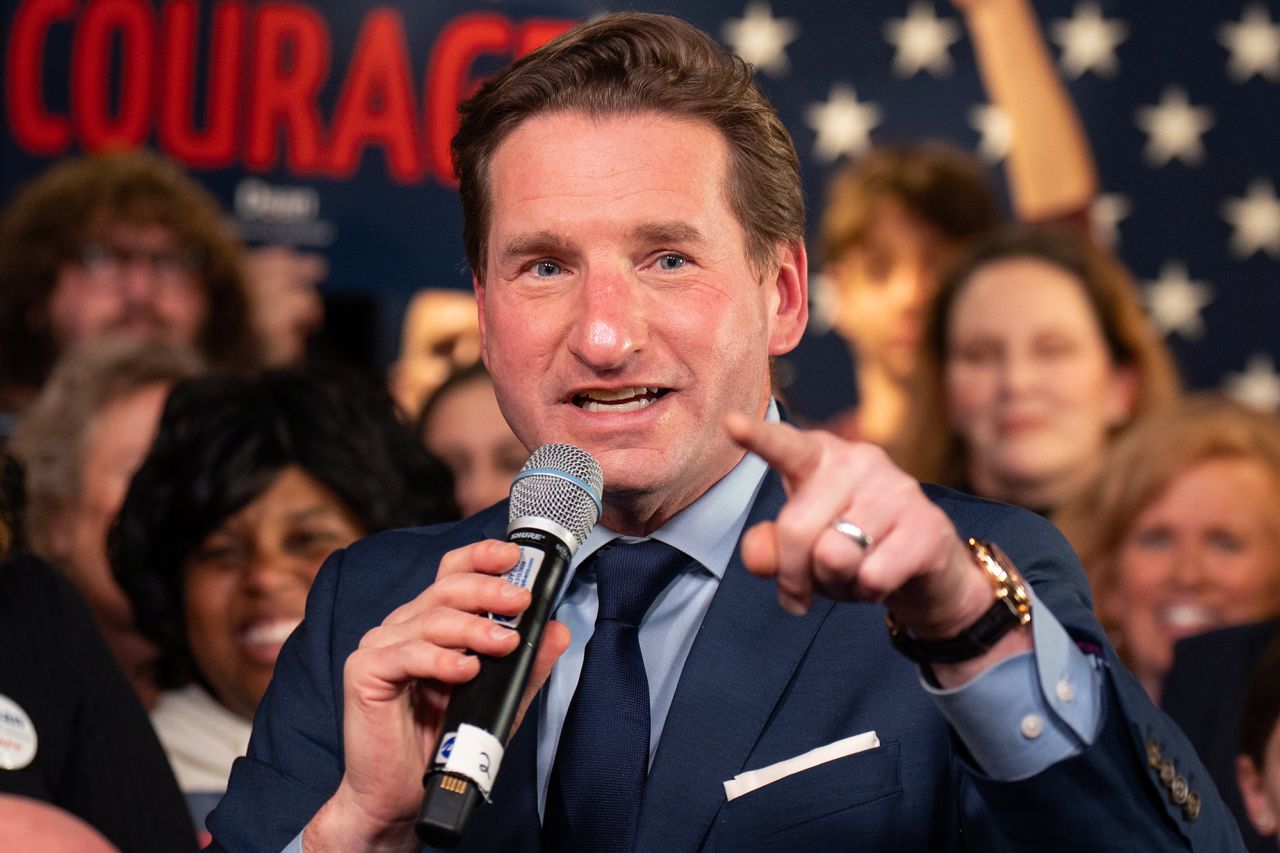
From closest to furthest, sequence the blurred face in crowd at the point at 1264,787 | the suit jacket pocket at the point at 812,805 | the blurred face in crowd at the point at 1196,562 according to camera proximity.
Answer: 1. the suit jacket pocket at the point at 812,805
2. the blurred face in crowd at the point at 1264,787
3. the blurred face in crowd at the point at 1196,562

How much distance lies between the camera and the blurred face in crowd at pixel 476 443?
3.77 meters

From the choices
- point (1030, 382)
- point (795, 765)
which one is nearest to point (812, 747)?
point (795, 765)

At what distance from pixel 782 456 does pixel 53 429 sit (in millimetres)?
2615

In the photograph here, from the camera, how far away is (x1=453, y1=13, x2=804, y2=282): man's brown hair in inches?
73.9

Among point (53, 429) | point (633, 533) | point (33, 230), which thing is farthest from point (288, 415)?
point (33, 230)

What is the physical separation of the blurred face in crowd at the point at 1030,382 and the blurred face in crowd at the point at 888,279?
2.17 ft

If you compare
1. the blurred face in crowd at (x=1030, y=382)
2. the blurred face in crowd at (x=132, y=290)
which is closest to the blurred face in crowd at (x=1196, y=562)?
the blurred face in crowd at (x=1030, y=382)

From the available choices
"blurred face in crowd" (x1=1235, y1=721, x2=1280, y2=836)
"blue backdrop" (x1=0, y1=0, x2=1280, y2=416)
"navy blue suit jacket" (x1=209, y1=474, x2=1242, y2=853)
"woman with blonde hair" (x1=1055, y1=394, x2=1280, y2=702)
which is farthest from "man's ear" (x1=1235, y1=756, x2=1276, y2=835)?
"blue backdrop" (x1=0, y1=0, x2=1280, y2=416)

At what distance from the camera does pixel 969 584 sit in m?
1.40

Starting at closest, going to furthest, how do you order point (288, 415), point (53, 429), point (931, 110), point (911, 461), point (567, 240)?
point (567, 240), point (288, 415), point (53, 429), point (911, 461), point (931, 110)

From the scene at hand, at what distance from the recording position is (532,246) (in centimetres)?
183

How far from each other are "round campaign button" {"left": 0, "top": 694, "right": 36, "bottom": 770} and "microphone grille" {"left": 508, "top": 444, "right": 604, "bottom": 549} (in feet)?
3.15

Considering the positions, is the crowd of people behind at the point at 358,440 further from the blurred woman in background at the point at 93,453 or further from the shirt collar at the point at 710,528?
the shirt collar at the point at 710,528

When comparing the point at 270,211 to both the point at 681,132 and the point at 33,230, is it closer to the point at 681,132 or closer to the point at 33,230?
the point at 33,230
